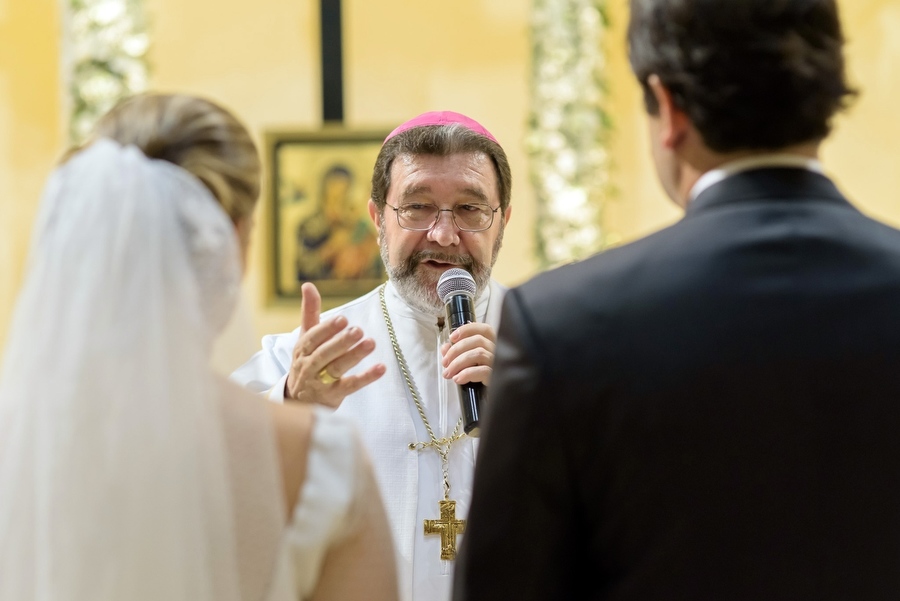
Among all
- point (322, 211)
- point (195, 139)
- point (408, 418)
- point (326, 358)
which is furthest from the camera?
point (322, 211)

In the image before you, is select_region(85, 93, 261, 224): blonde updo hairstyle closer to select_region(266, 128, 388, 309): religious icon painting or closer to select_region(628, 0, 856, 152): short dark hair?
select_region(628, 0, 856, 152): short dark hair

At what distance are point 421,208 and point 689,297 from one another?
2.18 metres

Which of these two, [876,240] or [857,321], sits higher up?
[876,240]

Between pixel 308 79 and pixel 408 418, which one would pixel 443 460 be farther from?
pixel 308 79

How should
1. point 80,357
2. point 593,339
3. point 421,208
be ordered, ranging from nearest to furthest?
point 593,339, point 80,357, point 421,208

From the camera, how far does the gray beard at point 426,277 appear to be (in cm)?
380

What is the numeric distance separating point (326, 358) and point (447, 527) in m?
0.91

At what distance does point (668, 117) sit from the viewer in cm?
186

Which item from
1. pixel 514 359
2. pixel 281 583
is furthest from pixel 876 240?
pixel 281 583

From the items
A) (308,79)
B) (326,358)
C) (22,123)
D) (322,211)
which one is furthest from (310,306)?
(22,123)

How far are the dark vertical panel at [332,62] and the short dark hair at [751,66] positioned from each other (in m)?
5.94

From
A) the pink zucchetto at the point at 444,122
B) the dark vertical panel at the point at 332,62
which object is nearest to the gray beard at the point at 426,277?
the pink zucchetto at the point at 444,122

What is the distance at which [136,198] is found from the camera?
77.4 inches

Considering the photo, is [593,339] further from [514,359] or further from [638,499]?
[638,499]
